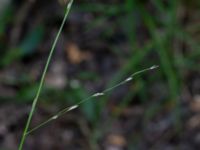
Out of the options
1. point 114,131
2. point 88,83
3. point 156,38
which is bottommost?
point 114,131

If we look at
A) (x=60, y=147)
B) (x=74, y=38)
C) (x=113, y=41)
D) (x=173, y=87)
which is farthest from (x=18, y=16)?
(x=173, y=87)

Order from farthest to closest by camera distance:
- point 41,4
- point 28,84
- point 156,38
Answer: point 41,4
point 28,84
point 156,38

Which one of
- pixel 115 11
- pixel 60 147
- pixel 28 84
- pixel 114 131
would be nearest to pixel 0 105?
pixel 28 84

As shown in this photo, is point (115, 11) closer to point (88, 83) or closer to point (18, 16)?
point (88, 83)

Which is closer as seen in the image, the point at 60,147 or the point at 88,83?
the point at 60,147

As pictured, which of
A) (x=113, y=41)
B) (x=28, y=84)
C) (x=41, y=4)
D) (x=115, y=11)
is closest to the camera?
(x=115, y=11)

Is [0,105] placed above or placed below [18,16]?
below
